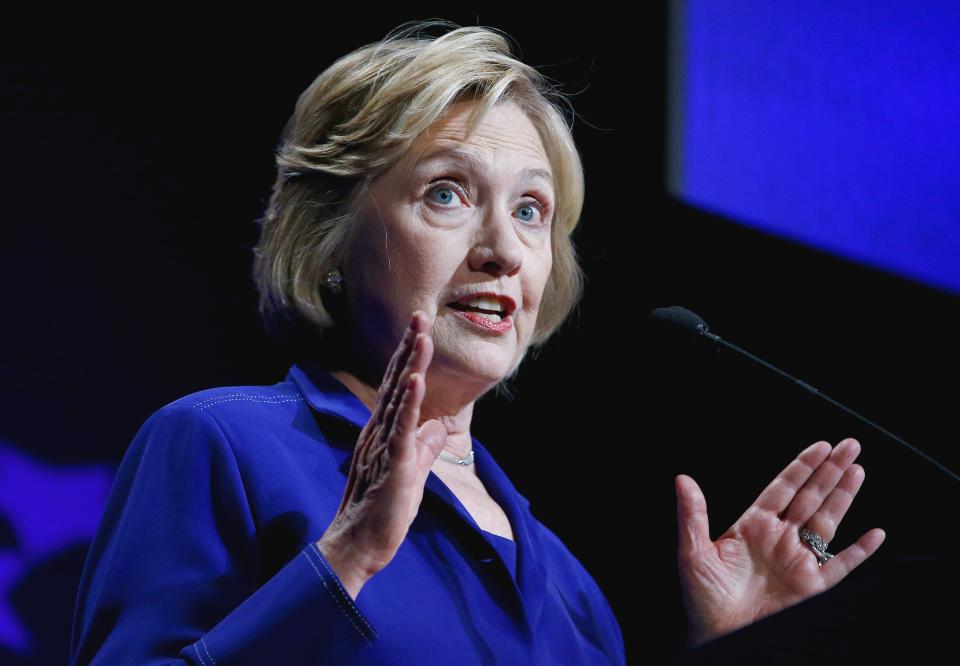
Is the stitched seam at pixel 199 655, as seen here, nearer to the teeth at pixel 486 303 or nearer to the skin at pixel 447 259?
the skin at pixel 447 259

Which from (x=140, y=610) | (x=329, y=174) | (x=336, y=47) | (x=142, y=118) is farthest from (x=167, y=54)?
(x=140, y=610)

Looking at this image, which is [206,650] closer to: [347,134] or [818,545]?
[347,134]

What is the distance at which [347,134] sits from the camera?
5.68 ft

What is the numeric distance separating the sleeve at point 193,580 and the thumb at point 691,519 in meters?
0.72

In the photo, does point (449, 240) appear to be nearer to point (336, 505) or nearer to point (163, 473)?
point (336, 505)

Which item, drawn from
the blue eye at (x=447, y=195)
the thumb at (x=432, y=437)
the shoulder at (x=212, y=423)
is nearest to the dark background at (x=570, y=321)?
the blue eye at (x=447, y=195)

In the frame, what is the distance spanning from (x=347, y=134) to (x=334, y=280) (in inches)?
9.3

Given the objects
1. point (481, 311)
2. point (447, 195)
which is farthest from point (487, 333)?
point (447, 195)

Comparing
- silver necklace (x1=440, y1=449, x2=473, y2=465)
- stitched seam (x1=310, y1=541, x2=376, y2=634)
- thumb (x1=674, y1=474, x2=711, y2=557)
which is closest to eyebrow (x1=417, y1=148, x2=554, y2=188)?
silver necklace (x1=440, y1=449, x2=473, y2=465)

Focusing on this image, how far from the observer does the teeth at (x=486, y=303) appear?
5.46 ft

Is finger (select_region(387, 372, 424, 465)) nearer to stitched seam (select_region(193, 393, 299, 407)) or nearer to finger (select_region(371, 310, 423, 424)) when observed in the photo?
finger (select_region(371, 310, 423, 424))

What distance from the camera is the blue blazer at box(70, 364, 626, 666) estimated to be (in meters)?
1.19

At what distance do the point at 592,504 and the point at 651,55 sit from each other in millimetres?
1201

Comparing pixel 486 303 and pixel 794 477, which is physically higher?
pixel 486 303
